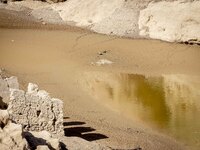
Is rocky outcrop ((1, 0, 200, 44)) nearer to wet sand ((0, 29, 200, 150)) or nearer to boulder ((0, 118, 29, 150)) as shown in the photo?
wet sand ((0, 29, 200, 150))

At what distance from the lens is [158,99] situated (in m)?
15.7

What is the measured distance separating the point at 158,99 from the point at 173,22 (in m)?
7.94

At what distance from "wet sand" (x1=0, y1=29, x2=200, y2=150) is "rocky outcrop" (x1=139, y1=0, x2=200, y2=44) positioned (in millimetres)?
634

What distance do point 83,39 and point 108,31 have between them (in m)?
1.76

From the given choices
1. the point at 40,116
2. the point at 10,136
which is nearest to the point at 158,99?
the point at 40,116

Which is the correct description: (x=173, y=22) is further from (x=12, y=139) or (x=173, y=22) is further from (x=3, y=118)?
(x=12, y=139)

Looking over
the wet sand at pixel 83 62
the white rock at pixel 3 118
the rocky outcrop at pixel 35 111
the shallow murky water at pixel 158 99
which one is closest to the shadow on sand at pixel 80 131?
the wet sand at pixel 83 62

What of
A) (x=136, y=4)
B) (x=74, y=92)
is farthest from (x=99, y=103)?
(x=136, y=4)

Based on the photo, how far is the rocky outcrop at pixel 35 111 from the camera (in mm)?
8836

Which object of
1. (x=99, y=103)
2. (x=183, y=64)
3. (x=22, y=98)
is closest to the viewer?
(x=22, y=98)

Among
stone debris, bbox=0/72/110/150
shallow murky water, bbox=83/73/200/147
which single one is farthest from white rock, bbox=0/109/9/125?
shallow murky water, bbox=83/73/200/147

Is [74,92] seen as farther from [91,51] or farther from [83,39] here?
[83,39]

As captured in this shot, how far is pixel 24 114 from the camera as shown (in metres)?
8.95

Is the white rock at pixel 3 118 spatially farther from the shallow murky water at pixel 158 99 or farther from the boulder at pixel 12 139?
the shallow murky water at pixel 158 99
